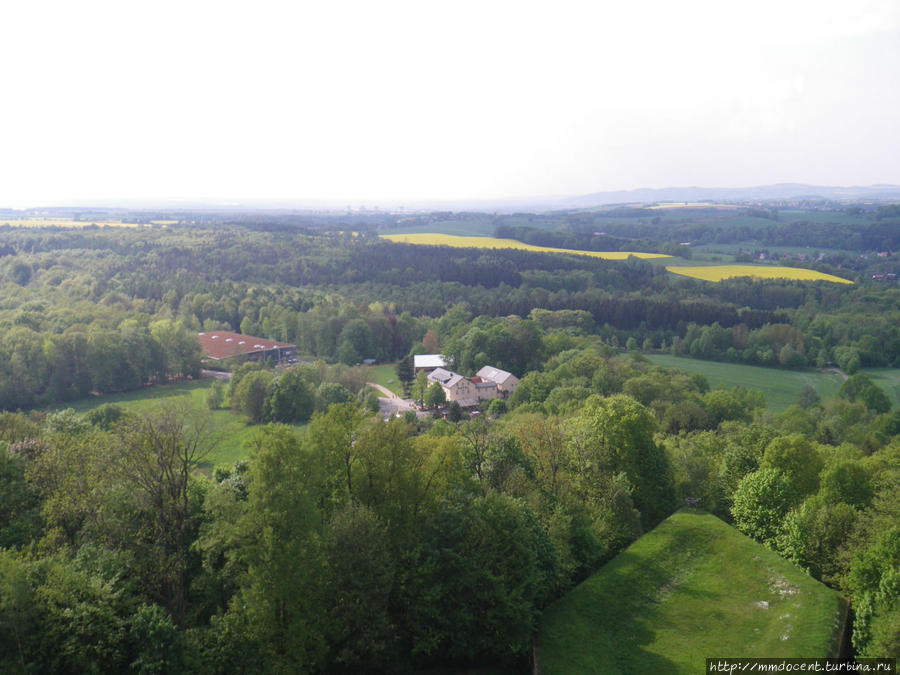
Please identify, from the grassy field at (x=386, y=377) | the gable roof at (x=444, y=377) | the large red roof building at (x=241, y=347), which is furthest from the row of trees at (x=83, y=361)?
the gable roof at (x=444, y=377)

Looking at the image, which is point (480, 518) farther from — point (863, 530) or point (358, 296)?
point (358, 296)

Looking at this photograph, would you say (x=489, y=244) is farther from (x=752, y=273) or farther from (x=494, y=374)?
(x=494, y=374)

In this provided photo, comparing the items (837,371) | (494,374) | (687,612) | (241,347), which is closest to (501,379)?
(494,374)

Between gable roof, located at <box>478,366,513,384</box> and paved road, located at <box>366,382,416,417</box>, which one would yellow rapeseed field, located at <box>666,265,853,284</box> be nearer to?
gable roof, located at <box>478,366,513,384</box>

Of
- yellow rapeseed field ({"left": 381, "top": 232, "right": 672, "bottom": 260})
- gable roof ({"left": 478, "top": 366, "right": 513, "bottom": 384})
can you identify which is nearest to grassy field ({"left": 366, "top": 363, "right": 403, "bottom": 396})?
gable roof ({"left": 478, "top": 366, "right": 513, "bottom": 384})

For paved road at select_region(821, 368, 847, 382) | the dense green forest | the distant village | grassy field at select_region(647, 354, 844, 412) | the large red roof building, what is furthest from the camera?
the large red roof building

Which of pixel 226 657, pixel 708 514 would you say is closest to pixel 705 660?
pixel 708 514
